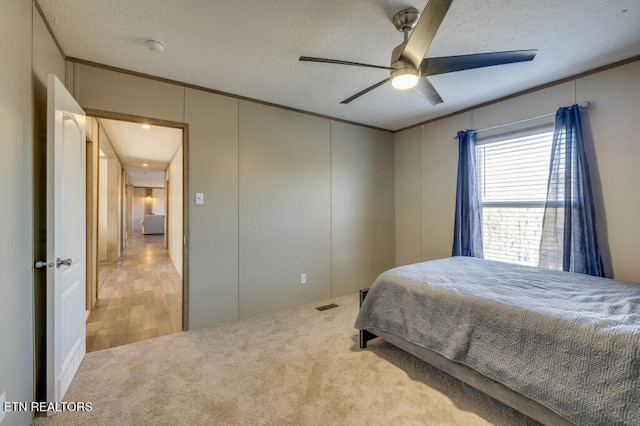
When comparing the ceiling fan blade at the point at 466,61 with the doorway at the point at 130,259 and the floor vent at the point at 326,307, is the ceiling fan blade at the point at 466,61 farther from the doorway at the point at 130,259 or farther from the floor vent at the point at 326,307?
the floor vent at the point at 326,307

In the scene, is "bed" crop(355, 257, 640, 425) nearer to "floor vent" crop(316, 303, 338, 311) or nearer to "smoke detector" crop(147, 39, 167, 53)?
"floor vent" crop(316, 303, 338, 311)

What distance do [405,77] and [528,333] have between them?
166 centimetres

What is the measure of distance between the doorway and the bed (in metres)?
2.22

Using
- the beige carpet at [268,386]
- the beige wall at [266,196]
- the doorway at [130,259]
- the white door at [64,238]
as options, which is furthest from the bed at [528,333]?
the doorway at [130,259]

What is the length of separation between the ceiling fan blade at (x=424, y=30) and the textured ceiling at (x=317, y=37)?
374mm

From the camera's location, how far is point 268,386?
1.97m

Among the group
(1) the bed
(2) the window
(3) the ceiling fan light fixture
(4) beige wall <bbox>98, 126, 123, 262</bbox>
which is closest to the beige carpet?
(1) the bed

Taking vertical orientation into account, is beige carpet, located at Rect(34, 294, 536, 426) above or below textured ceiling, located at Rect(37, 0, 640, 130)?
below

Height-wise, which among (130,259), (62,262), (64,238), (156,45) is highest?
(156,45)

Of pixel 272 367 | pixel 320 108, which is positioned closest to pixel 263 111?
pixel 320 108

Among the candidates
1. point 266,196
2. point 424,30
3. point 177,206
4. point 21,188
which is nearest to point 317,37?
point 424,30

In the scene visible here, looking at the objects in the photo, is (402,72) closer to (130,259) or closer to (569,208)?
(569,208)

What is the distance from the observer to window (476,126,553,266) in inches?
115

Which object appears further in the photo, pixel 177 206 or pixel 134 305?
pixel 177 206
